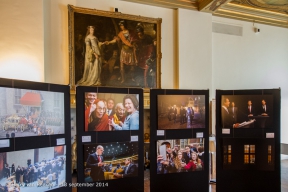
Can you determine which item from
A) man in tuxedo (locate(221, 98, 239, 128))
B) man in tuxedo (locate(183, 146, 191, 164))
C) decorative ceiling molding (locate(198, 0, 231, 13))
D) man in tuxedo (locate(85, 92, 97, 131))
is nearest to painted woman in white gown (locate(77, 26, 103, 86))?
man in tuxedo (locate(85, 92, 97, 131))

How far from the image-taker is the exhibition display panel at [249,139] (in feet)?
11.0

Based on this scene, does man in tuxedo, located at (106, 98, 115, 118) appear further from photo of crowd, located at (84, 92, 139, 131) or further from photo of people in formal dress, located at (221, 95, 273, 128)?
photo of people in formal dress, located at (221, 95, 273, 128)

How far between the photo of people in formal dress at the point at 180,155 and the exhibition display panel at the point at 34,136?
4.90 feet

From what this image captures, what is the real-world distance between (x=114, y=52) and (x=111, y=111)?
239 centimetres

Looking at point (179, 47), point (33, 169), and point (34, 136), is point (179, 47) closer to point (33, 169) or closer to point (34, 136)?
point (34, 136)

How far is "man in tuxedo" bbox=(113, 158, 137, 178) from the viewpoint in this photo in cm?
297

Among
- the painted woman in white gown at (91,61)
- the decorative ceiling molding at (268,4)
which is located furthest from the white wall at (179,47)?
the decorative ceiling molding at (268,4)

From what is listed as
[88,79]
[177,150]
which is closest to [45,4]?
[88,79]

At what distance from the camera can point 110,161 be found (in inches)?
114

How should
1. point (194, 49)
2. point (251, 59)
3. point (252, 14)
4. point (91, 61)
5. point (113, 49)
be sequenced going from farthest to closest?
point (251, 59) < point (252, 14) < point (194, 49) < point (113, 49) < point (91, 61)

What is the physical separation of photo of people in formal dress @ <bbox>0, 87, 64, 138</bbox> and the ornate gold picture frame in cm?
196
